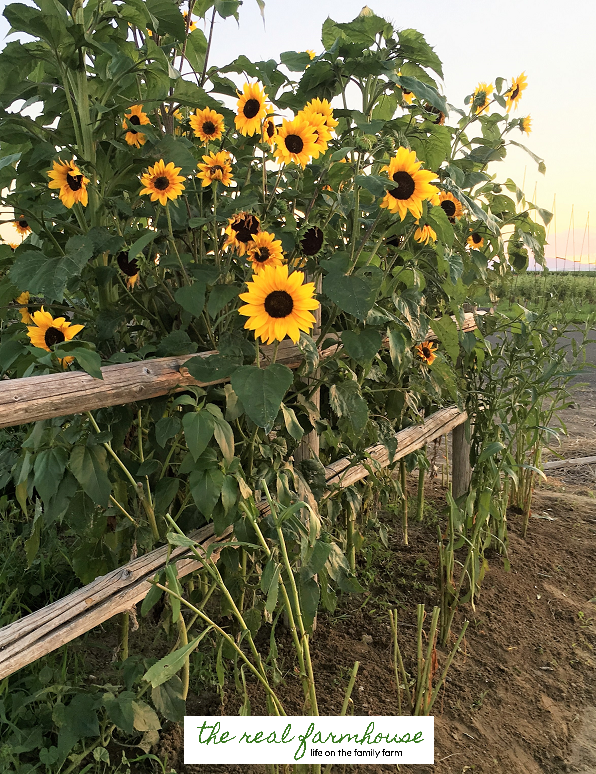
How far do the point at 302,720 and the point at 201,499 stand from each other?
0.55 meters

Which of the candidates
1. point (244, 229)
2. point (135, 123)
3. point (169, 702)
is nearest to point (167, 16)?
point (135, 123)

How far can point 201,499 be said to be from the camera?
1.44 m

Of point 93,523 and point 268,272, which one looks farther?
point 93,523

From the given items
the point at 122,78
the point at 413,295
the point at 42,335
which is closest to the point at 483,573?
the point at 413,295

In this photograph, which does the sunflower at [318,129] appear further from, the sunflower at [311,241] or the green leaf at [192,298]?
the green leaf at [192,298]

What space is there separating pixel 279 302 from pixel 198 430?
1.06ft

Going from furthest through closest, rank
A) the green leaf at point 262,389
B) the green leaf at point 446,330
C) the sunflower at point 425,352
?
the sunflower at point 425,352 < the green leaf at point 446,330 < the green leaf at point 262,389

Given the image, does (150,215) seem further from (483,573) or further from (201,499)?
(483,573)

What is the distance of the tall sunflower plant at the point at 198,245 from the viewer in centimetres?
149

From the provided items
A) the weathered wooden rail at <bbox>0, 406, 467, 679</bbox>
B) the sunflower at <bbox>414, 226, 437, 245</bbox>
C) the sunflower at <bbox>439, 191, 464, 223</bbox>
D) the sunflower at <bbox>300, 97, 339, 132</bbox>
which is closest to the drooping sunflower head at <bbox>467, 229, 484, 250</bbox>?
the sunflower at <bbox>439, 191, 464, 223</bbox>

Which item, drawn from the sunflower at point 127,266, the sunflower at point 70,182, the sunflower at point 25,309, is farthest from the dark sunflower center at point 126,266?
the sunflower at point 25,309

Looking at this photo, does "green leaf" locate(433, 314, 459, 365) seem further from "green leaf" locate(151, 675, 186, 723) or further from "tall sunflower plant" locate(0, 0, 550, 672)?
"green leaf" locate(151, 675, 186, 723)

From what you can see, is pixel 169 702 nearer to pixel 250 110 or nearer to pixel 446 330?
pixel 446 330

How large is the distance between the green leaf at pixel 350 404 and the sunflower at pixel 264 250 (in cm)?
44
